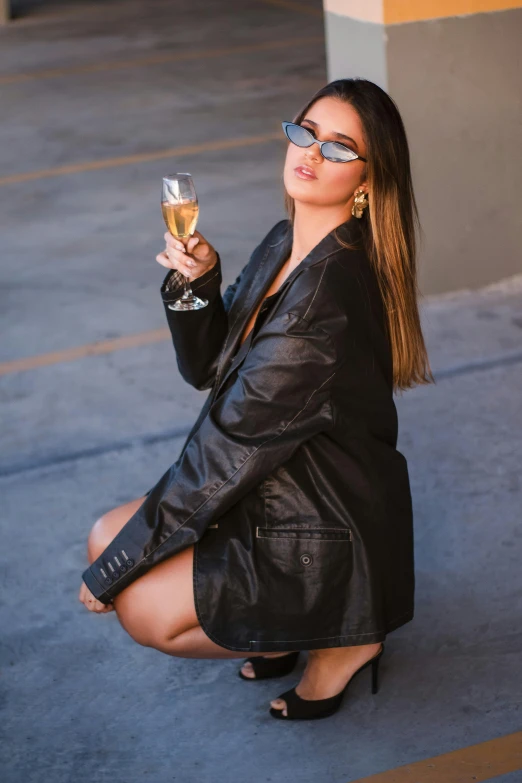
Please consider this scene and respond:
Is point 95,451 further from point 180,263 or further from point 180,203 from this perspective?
point 180,203

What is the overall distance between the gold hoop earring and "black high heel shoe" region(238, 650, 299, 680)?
120cm

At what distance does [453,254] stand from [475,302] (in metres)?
0.26

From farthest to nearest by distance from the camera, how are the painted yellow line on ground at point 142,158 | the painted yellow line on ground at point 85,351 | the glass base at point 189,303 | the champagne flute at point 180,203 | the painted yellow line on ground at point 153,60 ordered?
the painted yellow line on ground at point 153,60 → the painted yellow line on ground at point 142,158 → the painted yellow line on ground at point 85,351 → the glass base at point 189,303 → the champagne flute at point 180,203

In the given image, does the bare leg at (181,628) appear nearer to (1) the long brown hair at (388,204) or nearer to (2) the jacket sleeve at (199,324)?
(2) the jacket sleeve at (199,324)

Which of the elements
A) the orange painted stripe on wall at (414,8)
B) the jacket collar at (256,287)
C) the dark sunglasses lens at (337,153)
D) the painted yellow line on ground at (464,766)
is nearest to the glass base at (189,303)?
the jacket collar at (256,287)

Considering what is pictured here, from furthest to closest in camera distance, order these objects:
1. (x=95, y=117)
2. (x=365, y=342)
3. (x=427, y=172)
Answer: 1. (x=95, y=117)
2. (x=427, y=172)
3. (x=365, y=342)

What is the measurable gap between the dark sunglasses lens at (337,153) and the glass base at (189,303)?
576 millimetres

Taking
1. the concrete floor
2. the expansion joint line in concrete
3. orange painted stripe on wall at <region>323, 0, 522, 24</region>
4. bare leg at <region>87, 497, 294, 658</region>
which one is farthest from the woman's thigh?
orange painted stripe on wall at <region>323, 0, 522, 24</region>

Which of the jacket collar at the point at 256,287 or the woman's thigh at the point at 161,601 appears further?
the jacket collar at the point at 256,287

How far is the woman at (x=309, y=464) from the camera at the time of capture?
2436 millimetres

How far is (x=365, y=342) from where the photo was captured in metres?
2.49

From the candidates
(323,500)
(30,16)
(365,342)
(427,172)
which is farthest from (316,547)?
(30,16)

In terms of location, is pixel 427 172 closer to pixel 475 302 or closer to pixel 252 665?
pixel 475 302

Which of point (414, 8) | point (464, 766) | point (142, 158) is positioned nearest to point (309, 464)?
point (464, 766)
